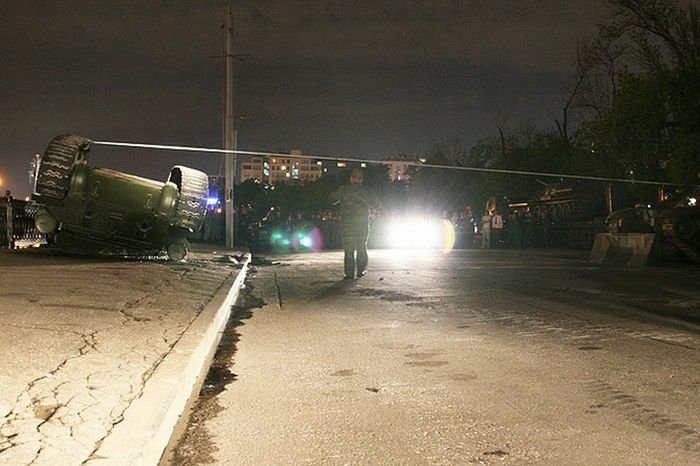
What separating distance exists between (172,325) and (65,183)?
21.5 feet

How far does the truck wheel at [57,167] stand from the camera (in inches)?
504

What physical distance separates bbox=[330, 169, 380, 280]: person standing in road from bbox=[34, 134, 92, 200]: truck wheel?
15.1 feet

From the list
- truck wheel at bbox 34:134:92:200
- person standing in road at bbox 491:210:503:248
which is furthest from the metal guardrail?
person standing in road at bbox 491:210:503:248

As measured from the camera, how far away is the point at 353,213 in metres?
13.5

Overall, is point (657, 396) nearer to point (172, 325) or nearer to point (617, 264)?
point (172, 325)

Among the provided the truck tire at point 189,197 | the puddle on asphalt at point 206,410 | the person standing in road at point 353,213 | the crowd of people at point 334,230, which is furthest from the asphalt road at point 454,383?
the crowd of people at point 334,230

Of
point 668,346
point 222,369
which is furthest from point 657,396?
point 222,369

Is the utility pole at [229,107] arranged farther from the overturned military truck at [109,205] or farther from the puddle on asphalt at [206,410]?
the puddle on asphalt at [206,410]

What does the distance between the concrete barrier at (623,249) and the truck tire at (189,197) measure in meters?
10.3

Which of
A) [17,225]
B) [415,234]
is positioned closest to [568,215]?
[415,234]

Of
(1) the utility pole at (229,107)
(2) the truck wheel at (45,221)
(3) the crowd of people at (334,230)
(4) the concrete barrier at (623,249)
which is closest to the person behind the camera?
(2) the truck wheel at (45,221)

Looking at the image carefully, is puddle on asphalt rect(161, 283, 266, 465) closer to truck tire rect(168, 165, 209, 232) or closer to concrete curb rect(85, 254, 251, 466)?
concrete curb rect(85, 254, 251, 466)

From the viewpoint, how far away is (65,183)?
1291cm

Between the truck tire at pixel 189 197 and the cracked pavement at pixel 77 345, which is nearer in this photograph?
the cracked pavement at pixel 77 345
